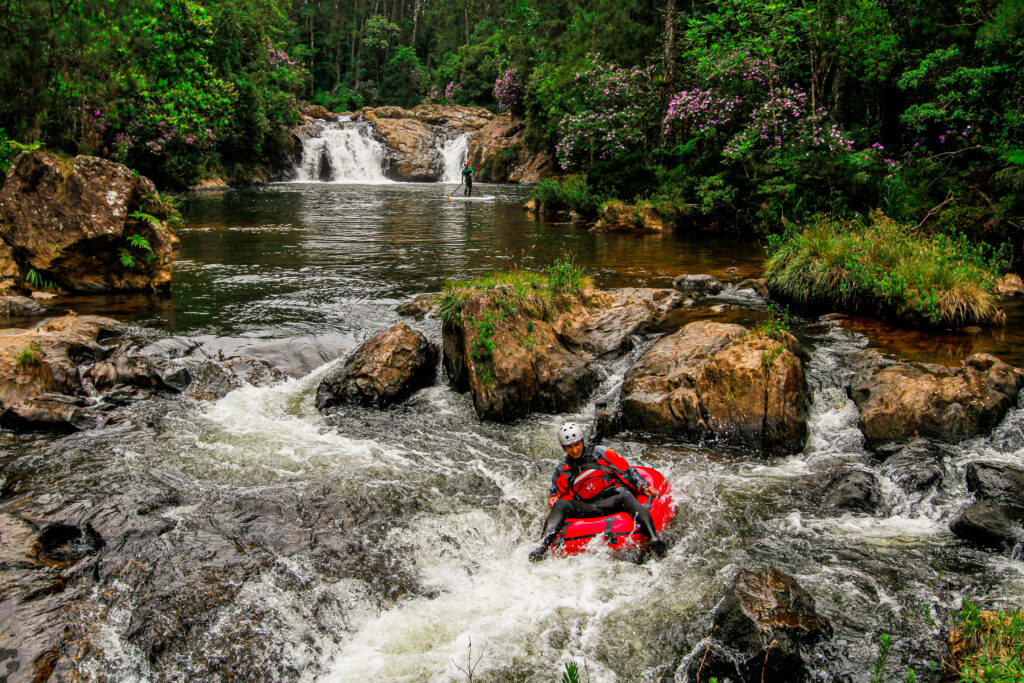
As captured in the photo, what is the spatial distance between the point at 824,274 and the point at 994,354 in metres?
2.56

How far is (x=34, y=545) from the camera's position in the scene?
4.59 metres

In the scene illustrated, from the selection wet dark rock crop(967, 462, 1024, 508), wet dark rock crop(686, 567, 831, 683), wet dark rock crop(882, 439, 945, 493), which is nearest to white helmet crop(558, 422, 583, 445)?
wet dark rock crop(686, 567, 831, 683)

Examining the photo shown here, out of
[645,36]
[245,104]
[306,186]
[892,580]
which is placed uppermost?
[645,36]

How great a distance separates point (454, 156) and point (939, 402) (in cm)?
3772

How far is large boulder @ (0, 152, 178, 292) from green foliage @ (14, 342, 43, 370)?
3702mm

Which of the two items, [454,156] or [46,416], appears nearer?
[46,416]

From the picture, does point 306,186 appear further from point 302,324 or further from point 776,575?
point 776,575

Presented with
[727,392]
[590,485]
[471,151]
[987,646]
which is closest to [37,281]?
[590,485]

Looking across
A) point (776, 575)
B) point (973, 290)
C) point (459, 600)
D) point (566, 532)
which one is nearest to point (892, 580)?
point (776, 575)

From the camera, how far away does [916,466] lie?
5.75 meters

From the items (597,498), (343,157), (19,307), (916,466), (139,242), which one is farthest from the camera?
(343,157)

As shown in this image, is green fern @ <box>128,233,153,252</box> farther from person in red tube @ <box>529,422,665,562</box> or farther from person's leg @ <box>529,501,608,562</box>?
person's leg @ <box>529,501,608,562</box>

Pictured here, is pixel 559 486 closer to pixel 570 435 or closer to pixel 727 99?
pixel 570 435

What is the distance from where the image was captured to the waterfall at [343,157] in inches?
1480
